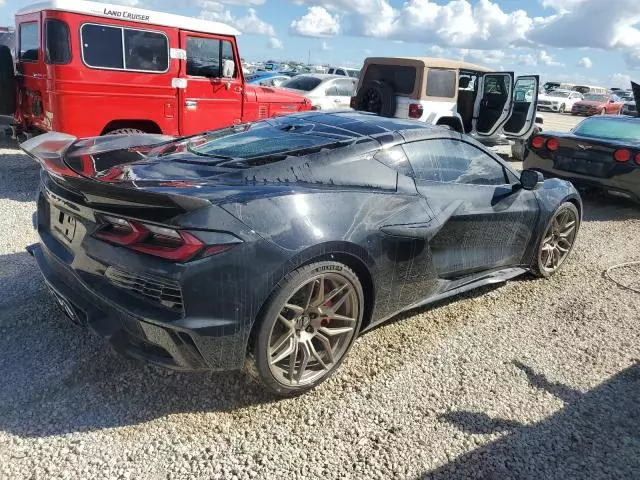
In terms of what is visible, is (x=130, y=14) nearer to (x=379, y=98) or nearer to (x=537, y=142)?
(x=379, y=98)

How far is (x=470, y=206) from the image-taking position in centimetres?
346

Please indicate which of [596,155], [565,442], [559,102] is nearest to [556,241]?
[565,442]

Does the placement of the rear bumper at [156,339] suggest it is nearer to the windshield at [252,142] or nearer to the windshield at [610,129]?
the windshield at [252,142]

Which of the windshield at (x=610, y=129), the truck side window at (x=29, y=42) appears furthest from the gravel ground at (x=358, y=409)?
the windshield at (x=610, y=129)

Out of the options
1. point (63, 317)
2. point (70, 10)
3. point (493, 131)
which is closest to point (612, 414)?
point (63, 317)

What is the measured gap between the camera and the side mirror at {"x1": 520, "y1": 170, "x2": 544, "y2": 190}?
3854mm

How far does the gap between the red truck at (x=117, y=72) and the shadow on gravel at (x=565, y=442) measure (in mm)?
5665

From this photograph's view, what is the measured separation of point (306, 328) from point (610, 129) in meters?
6.78

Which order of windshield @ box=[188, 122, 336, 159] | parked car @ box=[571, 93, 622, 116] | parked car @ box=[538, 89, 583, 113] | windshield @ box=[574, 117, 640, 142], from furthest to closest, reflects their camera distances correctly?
parked car @ box=[538, 89, 583, 113] → parked car @ box=[571, 93, 622, 116] → windshield @ box=[574, 117, 640, 142] → windshield @ box=[188, 122, 336, 159]

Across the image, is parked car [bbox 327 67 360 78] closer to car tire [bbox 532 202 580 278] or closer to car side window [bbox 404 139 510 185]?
car tire [bbox 532 202 580 278]

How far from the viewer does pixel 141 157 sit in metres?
3.16

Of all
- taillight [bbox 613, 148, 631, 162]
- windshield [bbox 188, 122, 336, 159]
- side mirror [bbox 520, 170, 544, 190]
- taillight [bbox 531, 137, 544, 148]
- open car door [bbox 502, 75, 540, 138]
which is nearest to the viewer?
windshield [bbox 188, 122, 336, 159]

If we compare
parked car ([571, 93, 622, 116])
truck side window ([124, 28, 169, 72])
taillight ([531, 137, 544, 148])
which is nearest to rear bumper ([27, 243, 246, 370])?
truck side window ([124, 28, 169, 72])

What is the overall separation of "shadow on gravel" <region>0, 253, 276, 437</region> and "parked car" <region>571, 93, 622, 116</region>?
32.8m
